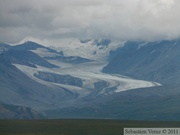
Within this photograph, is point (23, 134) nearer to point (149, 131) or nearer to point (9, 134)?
point (9, 134)

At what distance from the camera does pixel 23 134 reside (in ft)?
637

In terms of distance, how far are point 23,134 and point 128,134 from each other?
117 metres

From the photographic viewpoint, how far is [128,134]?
80.5 meters

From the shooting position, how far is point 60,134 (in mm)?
199500

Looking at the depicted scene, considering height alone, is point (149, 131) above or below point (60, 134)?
below

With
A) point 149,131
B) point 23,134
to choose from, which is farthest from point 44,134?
point 149,131

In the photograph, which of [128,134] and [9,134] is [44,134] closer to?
[9,134]

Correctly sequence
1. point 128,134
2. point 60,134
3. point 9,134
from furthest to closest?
point 60,134 < point 9,134 < point 128,134

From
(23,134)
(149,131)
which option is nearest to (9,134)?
(23,134)

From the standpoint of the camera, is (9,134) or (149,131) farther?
(9,134)

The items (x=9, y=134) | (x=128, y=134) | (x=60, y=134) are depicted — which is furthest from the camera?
(x=60, y=134)

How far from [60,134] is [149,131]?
119 m

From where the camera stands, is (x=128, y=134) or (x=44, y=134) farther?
(x=44, y=134)

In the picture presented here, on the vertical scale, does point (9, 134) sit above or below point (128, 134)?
above
